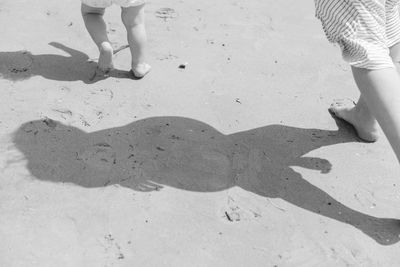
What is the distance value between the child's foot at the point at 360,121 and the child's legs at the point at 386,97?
541 millimetres

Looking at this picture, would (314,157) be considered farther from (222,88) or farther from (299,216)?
(222,88)

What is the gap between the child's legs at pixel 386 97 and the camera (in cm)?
225

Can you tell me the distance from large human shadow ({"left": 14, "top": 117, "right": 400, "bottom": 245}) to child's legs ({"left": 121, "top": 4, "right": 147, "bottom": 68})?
1.61 feet

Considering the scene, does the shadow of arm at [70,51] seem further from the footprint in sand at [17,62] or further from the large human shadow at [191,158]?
the large human shadow at [191,158]

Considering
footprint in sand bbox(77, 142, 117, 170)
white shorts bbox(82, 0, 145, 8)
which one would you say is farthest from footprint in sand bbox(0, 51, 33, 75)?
footprint in sand bbox(77, 142, 117, 170)

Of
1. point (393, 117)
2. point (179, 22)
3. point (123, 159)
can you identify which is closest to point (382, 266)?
point (393, 117)

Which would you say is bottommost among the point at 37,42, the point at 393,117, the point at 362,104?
the point at 37,42

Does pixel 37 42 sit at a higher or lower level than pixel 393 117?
lower

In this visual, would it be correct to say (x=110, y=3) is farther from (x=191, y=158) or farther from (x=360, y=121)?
(x=360, y=121)

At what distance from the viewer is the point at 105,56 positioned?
10.3 feet

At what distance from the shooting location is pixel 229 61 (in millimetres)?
3451

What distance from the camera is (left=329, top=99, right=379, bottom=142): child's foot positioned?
2.82 metres

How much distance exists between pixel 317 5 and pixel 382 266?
1.05m

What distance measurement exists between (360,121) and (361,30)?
0.70 meters
